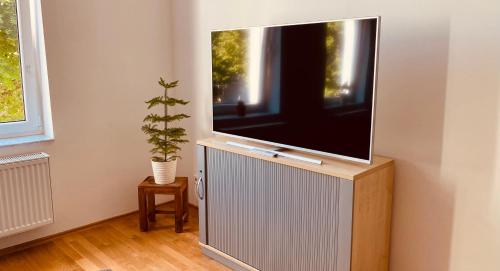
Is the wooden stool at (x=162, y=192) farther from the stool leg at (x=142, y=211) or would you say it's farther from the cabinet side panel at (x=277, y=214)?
the cabinet side panel at (x=277, y=214)

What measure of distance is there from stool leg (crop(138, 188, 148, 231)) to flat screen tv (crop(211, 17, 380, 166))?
869mm

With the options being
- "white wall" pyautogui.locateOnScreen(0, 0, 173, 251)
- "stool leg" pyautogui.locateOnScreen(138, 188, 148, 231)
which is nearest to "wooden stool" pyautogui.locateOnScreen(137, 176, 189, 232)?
"stool leg" pyautogui.locateOnScreen(138, 188, 148, 231)

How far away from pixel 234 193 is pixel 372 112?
3.42 ft

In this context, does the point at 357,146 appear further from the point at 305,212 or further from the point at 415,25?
the point at 415,25

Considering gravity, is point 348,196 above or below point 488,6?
below

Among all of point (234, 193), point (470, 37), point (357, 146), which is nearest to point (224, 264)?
point (234, 193)

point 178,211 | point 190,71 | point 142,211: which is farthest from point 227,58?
point 142,211

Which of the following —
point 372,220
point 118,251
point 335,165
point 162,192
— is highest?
point 335,165

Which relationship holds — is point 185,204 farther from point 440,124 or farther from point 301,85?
point 440,124

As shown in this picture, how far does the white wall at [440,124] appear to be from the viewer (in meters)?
1.98

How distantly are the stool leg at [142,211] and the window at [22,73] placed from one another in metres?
0.81

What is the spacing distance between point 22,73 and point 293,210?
223cm

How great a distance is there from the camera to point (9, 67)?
9.87 feet

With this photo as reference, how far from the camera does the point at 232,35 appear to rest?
2.59 metres
